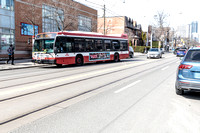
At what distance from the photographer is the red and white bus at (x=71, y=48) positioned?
1584 cm

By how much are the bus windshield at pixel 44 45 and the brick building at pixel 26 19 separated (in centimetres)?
292

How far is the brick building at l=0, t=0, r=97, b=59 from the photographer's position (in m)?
23.0

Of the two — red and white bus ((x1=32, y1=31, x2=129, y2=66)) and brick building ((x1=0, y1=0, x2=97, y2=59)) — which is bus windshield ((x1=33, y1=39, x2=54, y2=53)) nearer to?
red and white bus ((x1=32, y1=31, x2=129, y2=66))

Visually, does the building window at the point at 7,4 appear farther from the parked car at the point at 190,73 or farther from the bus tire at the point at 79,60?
the parked car at the point at 190,73

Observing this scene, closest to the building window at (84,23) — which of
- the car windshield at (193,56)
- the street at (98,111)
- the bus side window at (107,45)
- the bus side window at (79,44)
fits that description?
the bus side window at (107,45)

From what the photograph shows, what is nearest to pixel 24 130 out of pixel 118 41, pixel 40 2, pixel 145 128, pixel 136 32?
pixel 145 128

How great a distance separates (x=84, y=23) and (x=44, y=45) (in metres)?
22.9

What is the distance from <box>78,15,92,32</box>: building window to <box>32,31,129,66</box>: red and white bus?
1619 centimetres

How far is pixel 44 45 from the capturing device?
16.3 m

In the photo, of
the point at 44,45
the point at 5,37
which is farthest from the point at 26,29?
the point at 44,45

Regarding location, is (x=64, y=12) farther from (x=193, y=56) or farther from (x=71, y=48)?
(x=193, y=56)

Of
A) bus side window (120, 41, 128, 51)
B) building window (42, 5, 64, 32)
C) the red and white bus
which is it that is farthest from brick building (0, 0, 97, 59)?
bus side window (120, 41, 128, 51)

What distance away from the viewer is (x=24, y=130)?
148 inches

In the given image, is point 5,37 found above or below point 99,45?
above
